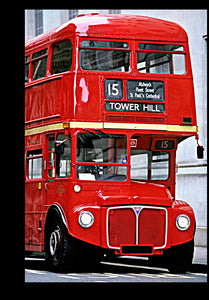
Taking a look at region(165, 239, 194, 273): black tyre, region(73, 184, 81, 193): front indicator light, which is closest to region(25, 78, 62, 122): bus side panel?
region(73, 184, 81, 193): front indicator light

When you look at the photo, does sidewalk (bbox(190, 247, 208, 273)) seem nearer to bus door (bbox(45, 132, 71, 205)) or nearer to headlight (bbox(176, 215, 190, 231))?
headlight (bbox(176, 215, 190, 231))

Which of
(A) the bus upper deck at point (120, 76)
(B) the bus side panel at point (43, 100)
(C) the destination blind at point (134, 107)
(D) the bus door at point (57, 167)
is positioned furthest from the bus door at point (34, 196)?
(C) the destination blind at point (134, 107)

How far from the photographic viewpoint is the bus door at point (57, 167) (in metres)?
12.9

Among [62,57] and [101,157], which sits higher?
[62,57]

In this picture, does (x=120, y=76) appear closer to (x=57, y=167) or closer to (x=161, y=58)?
(x=161, y=58)

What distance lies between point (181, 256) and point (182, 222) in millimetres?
692

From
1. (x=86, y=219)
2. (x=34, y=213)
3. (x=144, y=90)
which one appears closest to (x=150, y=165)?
(x=144, y=90)

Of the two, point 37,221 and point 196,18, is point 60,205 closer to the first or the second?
point 37,221

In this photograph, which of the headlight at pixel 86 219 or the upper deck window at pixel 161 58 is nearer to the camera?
the headlight at pixel 86 219

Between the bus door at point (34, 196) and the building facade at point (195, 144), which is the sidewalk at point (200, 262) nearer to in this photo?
the building facade at point (195, 144)

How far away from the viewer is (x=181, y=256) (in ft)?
42.7

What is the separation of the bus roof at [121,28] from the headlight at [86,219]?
3087 millimetres
